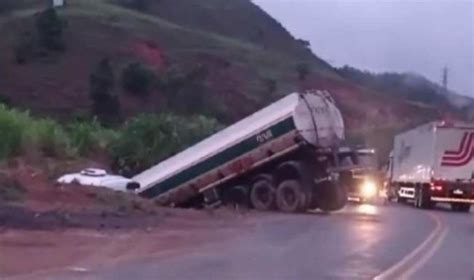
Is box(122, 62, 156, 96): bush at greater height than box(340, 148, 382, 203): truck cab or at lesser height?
greater

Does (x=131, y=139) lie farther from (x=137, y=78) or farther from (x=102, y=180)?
(x=137, y=78)

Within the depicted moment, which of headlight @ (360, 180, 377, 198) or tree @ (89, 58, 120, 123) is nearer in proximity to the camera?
headlight @ (360, 180, 377, 198)

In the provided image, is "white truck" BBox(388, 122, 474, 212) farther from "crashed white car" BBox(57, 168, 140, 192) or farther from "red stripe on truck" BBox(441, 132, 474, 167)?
"crashed white car" BBox(57, 168, 140, 192)

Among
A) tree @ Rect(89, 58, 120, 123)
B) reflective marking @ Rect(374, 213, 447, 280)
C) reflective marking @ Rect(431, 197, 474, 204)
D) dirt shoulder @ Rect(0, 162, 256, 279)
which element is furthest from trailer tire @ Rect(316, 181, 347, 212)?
tree @ Rect(89, 58, 120, 123)

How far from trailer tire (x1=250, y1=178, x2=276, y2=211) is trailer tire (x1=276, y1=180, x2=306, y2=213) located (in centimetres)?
32

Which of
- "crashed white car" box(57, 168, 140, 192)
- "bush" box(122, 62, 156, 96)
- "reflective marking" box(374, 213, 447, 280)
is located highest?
"bush" box(122, 62, 156, 96)

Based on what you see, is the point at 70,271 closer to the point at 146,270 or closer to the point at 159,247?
the point at 146,270

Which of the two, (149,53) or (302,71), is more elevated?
(302,71)

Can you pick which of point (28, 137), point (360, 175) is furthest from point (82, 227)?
point (360, 175)

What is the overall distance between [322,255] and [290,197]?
70.4 ft

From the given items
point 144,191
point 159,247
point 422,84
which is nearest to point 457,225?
point 144,191

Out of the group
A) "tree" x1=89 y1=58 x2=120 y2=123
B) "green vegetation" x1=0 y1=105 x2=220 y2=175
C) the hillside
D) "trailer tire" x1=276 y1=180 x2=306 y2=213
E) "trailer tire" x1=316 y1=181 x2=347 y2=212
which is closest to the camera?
"trailer tire" x1=276 y1=180 x2=306 y2=213

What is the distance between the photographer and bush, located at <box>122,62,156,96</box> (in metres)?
87.1

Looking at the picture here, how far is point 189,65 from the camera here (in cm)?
9612
